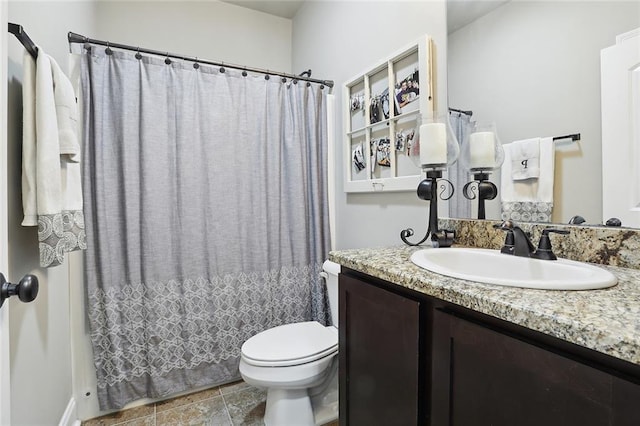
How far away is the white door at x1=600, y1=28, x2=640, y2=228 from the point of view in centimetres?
84

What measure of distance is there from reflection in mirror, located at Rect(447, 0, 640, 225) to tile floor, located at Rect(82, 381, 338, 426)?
1.49 metres

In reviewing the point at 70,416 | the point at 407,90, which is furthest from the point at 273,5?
the point at 70,416

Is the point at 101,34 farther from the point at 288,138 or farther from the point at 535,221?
the point at 535,221

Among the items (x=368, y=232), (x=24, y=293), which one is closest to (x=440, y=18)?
(x=368, y=232)

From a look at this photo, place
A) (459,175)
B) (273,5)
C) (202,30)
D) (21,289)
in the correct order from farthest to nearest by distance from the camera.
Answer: (273,5)
(202,30)
(459,175)
(21,289)

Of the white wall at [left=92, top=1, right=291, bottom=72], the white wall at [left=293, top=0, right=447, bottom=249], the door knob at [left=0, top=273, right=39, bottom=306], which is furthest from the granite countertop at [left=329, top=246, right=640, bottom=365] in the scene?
the white wall at [left=92, top=1, right=291, bottom=72]

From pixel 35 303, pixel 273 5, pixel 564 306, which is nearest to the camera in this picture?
pixel 564 306

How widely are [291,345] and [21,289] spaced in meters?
1.06

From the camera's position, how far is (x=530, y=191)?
1.10m

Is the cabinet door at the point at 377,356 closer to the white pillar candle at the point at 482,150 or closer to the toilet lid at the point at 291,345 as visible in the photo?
the toilet lid at the point at 291,345

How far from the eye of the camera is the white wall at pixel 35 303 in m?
0.99

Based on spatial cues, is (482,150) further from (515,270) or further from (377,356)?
(377,356)

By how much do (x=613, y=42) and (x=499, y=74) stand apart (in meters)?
0.33

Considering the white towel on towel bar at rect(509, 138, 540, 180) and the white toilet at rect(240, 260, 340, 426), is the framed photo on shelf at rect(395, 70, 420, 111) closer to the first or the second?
the white towel on towel bar at rect(509, 138, 540, 180)
